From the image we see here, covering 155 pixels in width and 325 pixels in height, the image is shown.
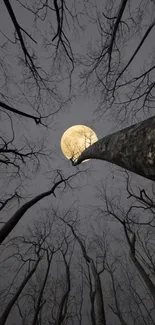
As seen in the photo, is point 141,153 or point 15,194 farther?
point 15,194

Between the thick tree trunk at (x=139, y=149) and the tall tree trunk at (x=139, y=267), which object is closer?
the thick tree trunk at (x=139, y=149)

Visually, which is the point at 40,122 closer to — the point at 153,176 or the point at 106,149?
the point at 106,149

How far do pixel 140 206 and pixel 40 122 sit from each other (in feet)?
18.7

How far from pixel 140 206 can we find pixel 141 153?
6848mm

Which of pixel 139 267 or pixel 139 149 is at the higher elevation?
pixel 139 149

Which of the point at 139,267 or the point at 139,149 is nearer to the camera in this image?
the point at 139,149

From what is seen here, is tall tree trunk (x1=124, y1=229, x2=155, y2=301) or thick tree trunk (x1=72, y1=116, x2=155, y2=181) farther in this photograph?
tall tree trunk (x1=124, y1=229, x2=155, y2=301)

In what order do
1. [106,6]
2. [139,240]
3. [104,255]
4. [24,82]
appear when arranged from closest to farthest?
[106,6] < [24,82] < [139,240] < [104,255]

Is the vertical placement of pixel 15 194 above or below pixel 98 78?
below

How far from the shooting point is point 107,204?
10562 mm

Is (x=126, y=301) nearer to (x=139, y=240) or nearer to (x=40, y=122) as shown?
(x=139, y=240)

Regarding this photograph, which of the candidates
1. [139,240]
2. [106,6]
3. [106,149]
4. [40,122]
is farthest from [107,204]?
[106,6]

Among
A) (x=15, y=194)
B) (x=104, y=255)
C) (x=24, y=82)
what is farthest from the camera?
(x=104, y=255)

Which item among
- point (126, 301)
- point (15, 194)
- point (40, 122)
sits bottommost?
point (126, 301)
